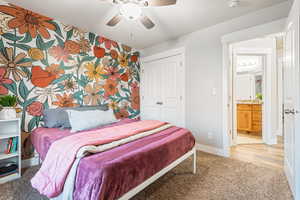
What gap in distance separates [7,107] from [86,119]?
1.04m

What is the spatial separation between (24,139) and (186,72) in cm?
318

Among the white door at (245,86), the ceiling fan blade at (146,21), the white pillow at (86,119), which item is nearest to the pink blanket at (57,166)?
the white pillow at (86,119)

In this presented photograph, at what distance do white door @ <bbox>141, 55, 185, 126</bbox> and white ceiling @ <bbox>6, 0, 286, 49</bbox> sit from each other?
77 cm

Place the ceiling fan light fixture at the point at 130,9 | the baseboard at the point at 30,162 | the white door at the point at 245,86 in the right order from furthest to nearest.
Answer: the white door at the point at 245,86, the baseboard at the point at 30,162, the ceiling fan light fixture at the point at 130,9

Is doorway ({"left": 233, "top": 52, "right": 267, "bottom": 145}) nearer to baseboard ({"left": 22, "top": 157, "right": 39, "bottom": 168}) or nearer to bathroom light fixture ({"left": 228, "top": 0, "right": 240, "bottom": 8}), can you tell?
bathroom light fixture ({"left": 228, "top": 0, "right": 240, "bottom": 8})

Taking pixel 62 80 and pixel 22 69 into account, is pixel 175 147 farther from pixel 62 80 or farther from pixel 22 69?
pixel 22 69

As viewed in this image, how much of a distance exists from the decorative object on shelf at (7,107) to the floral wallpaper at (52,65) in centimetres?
22

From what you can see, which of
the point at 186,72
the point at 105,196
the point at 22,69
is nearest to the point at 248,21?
the point at 186,72

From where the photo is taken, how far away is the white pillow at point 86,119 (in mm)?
2159

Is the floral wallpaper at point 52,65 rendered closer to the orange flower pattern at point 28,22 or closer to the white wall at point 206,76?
the orange flower pattern at point 28,22

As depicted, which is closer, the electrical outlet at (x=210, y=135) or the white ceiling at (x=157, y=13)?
the white ceiling at (x=157, y=13)

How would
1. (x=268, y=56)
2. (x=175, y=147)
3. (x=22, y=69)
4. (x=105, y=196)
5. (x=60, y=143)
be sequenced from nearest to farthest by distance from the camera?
1. (x=105, y=196)
2. (x=60, y=143)
3. (x=175, y=147)
4. (x=22, y=69)
5. (x=268, y=56)

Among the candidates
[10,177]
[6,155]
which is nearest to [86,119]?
[6,155]

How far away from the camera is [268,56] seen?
11.1 ft
